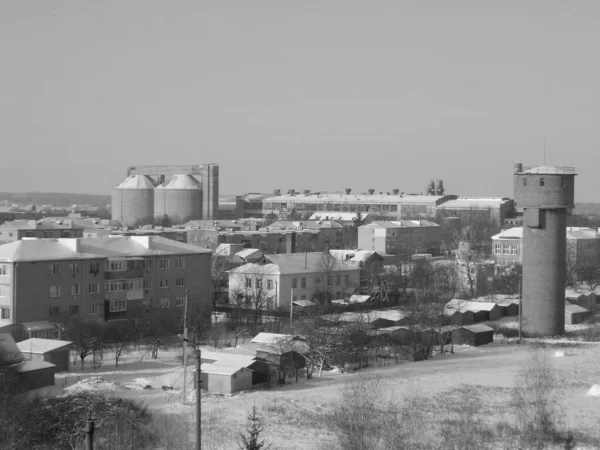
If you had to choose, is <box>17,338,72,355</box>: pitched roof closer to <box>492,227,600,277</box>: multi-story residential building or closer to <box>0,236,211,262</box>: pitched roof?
<box>0,236,211,262</box>: pitched roof

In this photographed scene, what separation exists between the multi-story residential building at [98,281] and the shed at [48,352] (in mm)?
4143

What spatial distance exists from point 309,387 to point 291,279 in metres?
15.3

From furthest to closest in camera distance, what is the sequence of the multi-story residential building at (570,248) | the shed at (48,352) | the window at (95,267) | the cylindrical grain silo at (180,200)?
1. the cylindrical grain silo at (180,200)
2. the multi-story residential building at (570,248)
3. the window at (95,267)
4. the shed at (48,352)

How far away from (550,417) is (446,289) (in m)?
22.5

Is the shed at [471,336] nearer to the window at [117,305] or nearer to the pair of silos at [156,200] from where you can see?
the window at [117,305]

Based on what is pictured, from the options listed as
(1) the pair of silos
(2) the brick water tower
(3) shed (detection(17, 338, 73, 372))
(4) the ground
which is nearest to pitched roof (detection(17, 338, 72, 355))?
(3) shed (detection(17, 338, 73, 372))

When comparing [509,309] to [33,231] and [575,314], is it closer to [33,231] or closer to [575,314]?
[575,314]

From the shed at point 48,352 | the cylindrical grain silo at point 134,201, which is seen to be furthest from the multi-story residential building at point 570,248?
the cylindrical grain silo at point 134,201

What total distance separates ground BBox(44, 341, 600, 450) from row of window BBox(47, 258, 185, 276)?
14.3 feet

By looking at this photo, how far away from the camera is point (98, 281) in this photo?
28.4 m

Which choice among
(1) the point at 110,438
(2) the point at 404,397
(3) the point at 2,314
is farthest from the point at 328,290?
(1) the point at 110,438

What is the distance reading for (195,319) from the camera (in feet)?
90.9

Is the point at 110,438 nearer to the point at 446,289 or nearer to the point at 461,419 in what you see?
the point at 461,419

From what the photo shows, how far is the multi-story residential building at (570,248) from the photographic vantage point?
50594mm
